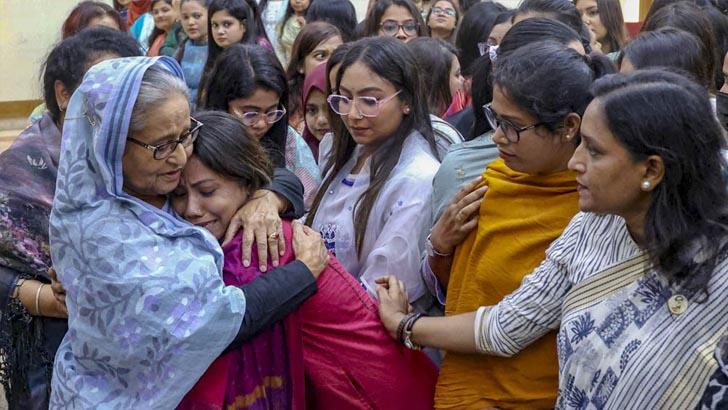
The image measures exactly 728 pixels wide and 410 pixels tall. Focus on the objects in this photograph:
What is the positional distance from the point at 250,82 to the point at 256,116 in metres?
0.13

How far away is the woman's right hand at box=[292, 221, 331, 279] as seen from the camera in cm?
260

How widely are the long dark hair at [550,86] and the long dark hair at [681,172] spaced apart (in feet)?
1.25

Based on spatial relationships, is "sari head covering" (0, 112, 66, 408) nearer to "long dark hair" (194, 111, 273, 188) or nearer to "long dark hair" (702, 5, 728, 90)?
"long dark hair" (194, 111, 273, 188)

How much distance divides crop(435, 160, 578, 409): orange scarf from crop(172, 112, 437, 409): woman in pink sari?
0.62ft

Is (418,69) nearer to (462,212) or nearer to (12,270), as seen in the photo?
(462,212)

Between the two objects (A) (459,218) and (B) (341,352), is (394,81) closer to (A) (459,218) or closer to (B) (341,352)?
(A) (459,218)

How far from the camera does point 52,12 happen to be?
12016 millimetres

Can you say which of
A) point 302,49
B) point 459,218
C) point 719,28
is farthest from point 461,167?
point 302,49

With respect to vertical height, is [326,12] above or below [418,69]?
below

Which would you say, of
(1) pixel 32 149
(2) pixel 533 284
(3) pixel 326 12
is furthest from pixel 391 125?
(3) pixel 326 12

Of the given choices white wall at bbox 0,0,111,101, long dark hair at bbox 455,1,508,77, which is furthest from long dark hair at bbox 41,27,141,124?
white wall at bbox 0,0,111,101

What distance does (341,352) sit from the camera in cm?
265

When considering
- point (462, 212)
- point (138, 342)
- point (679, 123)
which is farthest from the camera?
point (462, 212)

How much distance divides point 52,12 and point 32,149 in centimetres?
954
